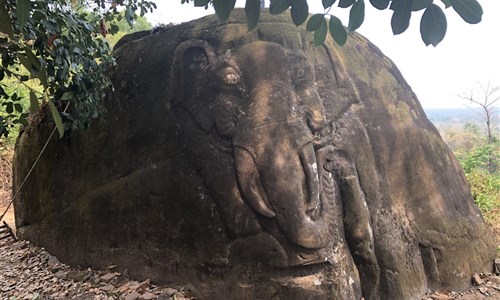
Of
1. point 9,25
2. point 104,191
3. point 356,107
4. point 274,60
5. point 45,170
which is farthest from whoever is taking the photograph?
point 45,170

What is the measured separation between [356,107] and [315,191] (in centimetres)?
98

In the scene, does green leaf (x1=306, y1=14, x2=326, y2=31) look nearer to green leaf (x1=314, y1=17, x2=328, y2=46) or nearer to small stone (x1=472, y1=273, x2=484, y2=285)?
green leaf (x1=314, y1=17, x2=328, y2=46)

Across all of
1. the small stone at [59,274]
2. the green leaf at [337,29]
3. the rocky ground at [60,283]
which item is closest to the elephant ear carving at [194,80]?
the rocky ground at [60,283]

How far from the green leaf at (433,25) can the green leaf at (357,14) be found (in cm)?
16

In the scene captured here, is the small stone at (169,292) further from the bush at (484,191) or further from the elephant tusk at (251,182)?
the bush at (484,191)

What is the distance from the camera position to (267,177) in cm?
313

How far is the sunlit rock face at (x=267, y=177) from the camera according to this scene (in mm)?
3127

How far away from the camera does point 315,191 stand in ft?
10.3

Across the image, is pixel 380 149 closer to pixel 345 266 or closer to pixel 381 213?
pixel 381 213

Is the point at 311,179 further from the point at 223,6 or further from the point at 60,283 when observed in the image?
the point at 60,283

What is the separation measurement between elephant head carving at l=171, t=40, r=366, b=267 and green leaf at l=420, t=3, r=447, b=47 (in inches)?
Result: 82.6

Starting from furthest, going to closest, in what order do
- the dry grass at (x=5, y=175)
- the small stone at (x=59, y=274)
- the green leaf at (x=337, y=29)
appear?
the dry grass at (x=5, y=175) < the small stone at (x=59, y=274) < the green leaf at (x=337, y=29)

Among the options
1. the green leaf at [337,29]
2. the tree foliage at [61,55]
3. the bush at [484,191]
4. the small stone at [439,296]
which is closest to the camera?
the green leaf at [337,29]

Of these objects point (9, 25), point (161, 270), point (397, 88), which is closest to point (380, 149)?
point (397, 88)
